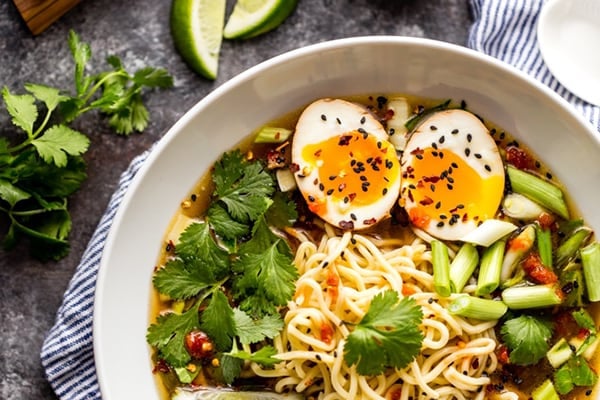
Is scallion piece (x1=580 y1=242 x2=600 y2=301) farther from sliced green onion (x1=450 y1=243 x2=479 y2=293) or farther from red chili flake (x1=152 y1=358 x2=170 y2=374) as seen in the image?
red chili flake (x1=152 y1=358 x2=170 y2=374)

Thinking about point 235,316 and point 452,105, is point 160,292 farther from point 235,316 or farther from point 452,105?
point 452,105

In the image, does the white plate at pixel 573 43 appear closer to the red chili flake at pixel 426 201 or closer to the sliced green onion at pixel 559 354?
the red chili flake at pixel 426 201

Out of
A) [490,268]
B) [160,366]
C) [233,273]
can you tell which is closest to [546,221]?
[490,268]

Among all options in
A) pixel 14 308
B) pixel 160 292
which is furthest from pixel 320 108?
pixel 14 308

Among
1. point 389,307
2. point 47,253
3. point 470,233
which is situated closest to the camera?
point 389,307

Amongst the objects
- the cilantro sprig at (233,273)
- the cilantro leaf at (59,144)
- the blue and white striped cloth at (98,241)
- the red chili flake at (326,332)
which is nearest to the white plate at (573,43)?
the blue and white striped cloth at (98,241)

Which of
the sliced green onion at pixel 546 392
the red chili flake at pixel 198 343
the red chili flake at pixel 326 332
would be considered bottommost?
the sliced green onion at pixel 546 392
